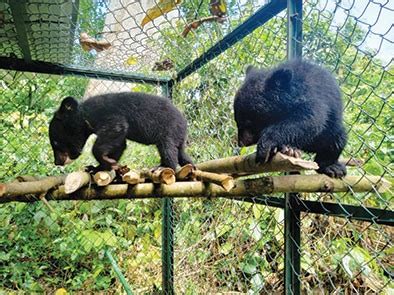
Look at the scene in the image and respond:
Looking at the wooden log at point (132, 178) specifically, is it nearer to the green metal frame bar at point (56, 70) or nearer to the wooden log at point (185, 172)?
the wooden log at point (185, 172)

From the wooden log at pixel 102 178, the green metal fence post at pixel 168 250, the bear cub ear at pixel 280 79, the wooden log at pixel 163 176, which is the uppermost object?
the bear cub ear at pixel 280 79

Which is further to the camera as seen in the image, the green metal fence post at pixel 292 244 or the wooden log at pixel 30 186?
the green metal fence post at pixel 292 244

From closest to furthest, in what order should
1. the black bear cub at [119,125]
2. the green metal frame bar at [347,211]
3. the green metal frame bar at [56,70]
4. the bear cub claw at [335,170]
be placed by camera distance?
1. the green metal frame bar at [347,211]
2. the bear cub claw at [335,170]
3. the black bear cub at [119,125]
4. the green metal frame bar at [56,70]

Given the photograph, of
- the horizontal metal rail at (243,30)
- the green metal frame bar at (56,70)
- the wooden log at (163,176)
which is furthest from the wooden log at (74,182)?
the green metal frame bar at (56,70)

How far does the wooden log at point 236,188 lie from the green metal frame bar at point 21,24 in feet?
3.88

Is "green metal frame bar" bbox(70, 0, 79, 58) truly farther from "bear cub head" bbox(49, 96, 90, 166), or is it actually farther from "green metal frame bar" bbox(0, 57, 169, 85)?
"bear cub head" bbox(49, 96, 90, 166)

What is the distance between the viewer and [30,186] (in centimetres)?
155

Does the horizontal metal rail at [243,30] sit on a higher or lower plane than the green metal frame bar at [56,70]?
higher

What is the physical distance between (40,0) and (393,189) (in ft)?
6.77

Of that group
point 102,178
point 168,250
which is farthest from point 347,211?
point 168,250

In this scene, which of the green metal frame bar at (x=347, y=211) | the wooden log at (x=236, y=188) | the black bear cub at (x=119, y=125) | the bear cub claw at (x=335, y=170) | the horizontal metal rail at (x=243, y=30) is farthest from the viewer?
the black bear cub at (x=119, y=125)

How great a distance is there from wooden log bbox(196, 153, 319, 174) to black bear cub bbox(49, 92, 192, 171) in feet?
1.21

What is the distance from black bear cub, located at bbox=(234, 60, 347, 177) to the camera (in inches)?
60.3

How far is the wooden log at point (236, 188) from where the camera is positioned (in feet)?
4.74
